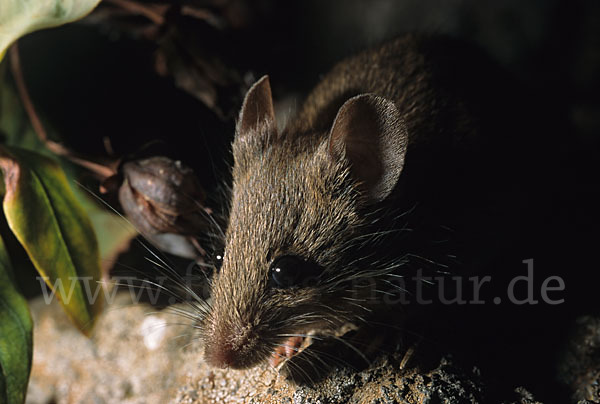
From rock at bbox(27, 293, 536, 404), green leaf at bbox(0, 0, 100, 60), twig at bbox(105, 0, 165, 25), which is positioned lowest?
rock at bbox(27, 293, 536, 404)

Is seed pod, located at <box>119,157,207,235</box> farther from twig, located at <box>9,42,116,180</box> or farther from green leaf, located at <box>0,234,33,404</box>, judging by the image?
green leaf, located at <box>0,234,33,404</box>

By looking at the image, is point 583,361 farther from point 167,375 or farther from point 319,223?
point 167,375

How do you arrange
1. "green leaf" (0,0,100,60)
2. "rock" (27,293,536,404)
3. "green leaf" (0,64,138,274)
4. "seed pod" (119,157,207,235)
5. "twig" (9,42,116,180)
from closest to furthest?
"rock" (27,293,536,404), "green leaf" (0,0,100,60), "seed pod" (119,157,207,235), "twig" (9,42,116,180), "green leaf" (0,64,138,274)

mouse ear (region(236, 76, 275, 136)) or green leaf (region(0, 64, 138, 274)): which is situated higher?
mouse ear (region(236, 76, 275, 136))

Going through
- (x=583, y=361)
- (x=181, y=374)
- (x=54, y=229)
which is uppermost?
(x=583, y=361)

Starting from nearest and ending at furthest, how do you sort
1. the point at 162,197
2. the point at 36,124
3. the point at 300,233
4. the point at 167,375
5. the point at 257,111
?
the point at 300,233 → the point at 257,111 → the point at 162,197 → the point at 167,375 → the point at 36,124

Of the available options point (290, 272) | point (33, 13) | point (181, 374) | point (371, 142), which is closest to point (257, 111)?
point (371, 142)

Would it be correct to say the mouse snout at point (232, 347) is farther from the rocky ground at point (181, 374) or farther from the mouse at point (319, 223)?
the rocky ground at point (181, 374)

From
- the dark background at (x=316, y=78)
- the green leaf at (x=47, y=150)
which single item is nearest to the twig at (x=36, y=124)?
the green leaf at (x=47, y=150)

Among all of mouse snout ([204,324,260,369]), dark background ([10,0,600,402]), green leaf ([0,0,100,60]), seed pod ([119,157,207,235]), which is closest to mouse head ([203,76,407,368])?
mouse snout ([204,324,260,369])
